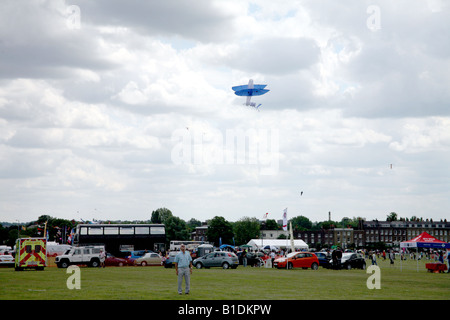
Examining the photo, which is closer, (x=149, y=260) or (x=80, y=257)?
(x=80, y=257)

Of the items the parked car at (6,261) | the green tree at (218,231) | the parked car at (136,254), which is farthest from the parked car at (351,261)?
the green tree at (218,231)

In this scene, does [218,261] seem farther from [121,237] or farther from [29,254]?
[121,237]

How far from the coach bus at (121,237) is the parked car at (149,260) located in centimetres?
470

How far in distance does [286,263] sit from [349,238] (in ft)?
506

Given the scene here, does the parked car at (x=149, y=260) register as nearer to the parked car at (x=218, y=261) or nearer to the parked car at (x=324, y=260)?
the parked car at (x=218, y=261)

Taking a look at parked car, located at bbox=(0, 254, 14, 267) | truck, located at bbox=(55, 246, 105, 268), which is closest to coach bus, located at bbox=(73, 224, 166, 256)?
parked car, located at bbox=(0, 254, 14, 267)

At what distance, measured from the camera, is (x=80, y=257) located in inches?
1833

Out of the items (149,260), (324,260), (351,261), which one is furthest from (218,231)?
(351,261)

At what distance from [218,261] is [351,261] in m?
11.3

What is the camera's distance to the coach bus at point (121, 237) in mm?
57656

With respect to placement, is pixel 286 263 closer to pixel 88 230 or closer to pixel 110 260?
pixel 110 260

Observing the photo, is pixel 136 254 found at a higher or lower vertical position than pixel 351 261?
lower
